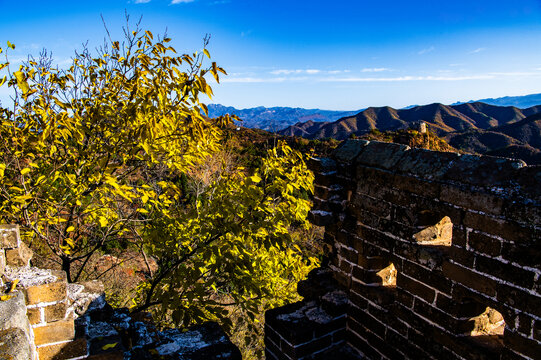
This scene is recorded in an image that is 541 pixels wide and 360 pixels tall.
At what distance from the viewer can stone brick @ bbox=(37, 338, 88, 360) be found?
6.57 feet

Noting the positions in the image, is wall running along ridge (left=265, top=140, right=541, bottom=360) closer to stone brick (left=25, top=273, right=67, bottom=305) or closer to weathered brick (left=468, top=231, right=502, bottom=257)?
weathered brick (left=468, top=231, right=502, bottom=257)

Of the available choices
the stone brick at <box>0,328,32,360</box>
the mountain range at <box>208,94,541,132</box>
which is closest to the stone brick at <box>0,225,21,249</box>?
the stone brick at <box>0,328,32,360</box>

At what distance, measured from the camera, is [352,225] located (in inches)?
108

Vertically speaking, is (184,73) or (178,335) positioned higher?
(184,73)

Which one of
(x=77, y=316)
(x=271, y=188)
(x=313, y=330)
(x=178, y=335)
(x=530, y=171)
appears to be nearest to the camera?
(x=530, y=171)

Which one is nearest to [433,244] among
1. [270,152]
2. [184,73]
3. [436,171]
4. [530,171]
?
[436,171]

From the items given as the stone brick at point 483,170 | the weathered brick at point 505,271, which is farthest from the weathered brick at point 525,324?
the stone brick at point 483,170

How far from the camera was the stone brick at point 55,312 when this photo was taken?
78.0 inches

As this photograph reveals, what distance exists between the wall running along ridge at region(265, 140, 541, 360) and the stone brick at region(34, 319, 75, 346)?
5.18 ft

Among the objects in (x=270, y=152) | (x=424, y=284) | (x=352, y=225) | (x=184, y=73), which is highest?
(x=184, y=73)

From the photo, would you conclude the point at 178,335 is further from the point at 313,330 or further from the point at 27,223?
the point at 27,223

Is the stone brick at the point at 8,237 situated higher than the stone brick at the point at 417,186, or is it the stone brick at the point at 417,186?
the stone brick at the point at 417,186

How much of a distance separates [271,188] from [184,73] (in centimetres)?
140

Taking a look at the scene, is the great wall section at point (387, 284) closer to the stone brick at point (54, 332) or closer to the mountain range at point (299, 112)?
the stone brick at point (54, 332)
